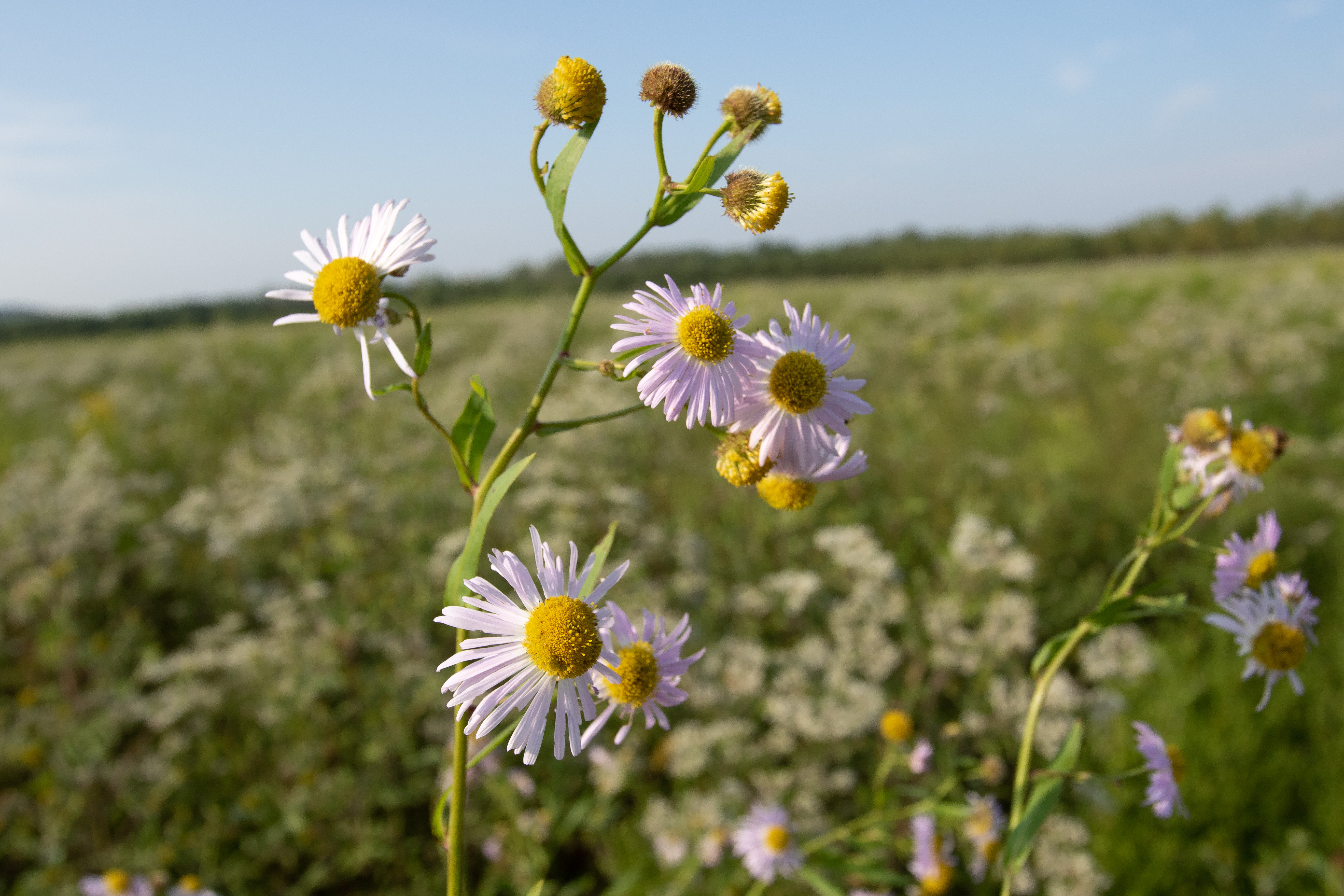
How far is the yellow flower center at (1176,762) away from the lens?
1.16 meters

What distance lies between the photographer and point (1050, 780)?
1.04 metres

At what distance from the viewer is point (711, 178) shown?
0.72 metres

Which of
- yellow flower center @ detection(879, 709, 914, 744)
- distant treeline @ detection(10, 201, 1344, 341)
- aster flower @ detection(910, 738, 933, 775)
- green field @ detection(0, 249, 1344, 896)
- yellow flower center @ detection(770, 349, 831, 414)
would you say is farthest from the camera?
distant treeline @ detection(10, 201, 1344, 341)

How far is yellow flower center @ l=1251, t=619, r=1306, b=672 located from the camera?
1.01 meters

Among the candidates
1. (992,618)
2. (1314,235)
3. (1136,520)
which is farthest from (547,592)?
(1314,235)

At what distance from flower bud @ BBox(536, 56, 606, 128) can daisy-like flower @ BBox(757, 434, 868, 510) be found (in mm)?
416

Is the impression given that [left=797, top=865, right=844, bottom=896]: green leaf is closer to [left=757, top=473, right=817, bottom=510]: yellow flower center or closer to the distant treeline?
[left=757, top=473, right=817, bottom=510]: yellow flower center

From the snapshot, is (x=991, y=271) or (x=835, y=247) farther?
(x=835, y=247)

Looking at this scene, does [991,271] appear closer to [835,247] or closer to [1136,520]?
[835,247]

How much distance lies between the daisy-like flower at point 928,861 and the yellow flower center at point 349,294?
1.52 meters

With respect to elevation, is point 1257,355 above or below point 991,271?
below

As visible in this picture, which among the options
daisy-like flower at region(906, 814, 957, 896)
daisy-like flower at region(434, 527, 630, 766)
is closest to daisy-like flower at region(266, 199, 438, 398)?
daisy-like flower at region(434, 527, 630, 766)

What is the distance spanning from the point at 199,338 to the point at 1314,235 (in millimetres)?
50433

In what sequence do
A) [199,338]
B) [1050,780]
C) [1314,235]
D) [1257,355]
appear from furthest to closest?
[1314,235] → [199,338] → [1257,355] → [1050,780]
